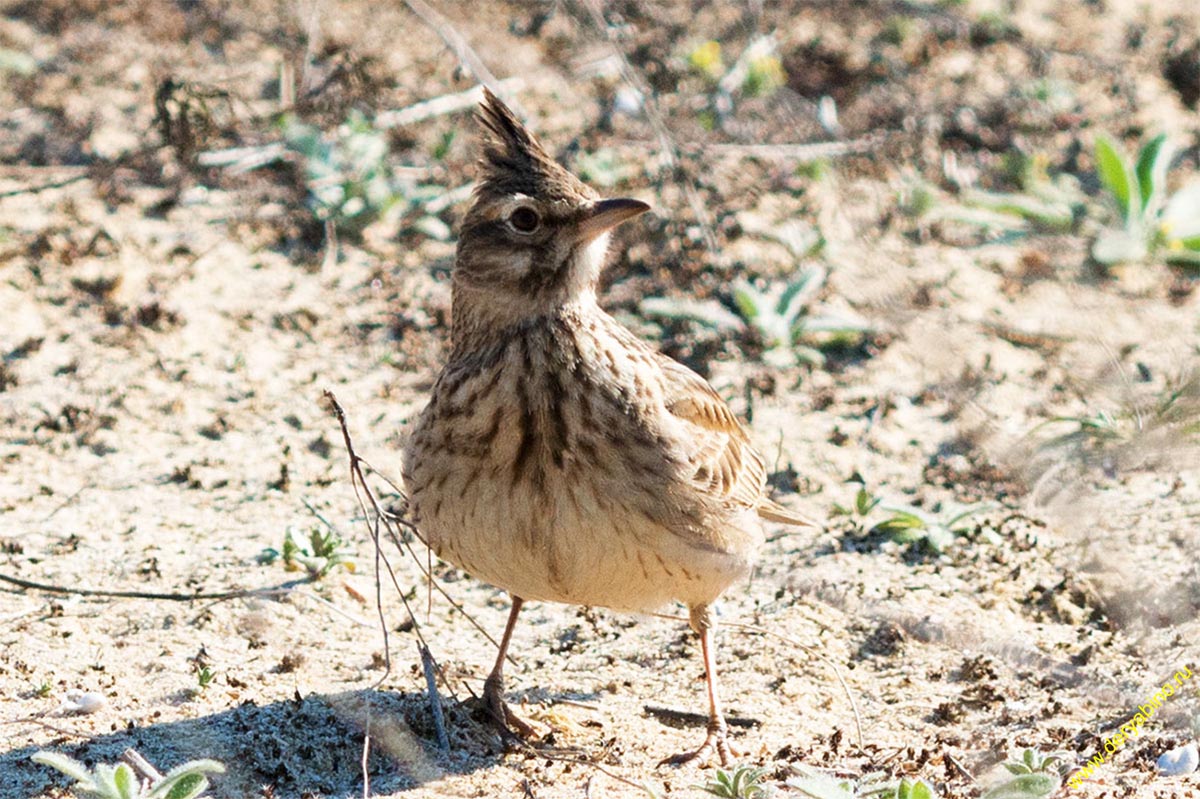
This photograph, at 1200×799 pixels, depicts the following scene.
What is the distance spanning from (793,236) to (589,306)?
10.3 feet

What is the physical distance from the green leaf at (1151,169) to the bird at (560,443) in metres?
3.77

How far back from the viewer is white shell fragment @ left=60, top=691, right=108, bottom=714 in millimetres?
4688

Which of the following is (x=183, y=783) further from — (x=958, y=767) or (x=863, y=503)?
(x=863, y=503)

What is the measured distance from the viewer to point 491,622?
5.61m

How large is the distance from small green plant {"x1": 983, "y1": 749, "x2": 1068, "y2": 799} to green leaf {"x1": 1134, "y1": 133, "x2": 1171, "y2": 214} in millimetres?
4452

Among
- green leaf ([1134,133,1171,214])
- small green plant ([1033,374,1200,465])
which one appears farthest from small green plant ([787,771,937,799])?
green leaf ([1134,133,1171,214])

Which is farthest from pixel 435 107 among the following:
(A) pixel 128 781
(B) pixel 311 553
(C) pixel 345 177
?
(A) pixel 128 781

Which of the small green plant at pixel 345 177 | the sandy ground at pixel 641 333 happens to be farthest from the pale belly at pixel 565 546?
the small green plant at pixel 345 177

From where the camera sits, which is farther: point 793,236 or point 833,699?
point 793,236

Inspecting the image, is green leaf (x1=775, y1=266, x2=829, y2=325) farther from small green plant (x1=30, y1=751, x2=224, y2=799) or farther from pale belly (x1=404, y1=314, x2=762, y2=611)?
small green plant (x1=30, y1=751, x2=224, y2=799)

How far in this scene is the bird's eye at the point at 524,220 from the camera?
4883 mm

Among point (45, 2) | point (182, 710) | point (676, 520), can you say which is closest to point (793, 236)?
point (676, 520)

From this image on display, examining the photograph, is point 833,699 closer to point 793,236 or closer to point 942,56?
point 793,236

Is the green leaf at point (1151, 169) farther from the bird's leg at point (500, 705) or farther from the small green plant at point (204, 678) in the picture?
the small green plant at point (204, 678)
